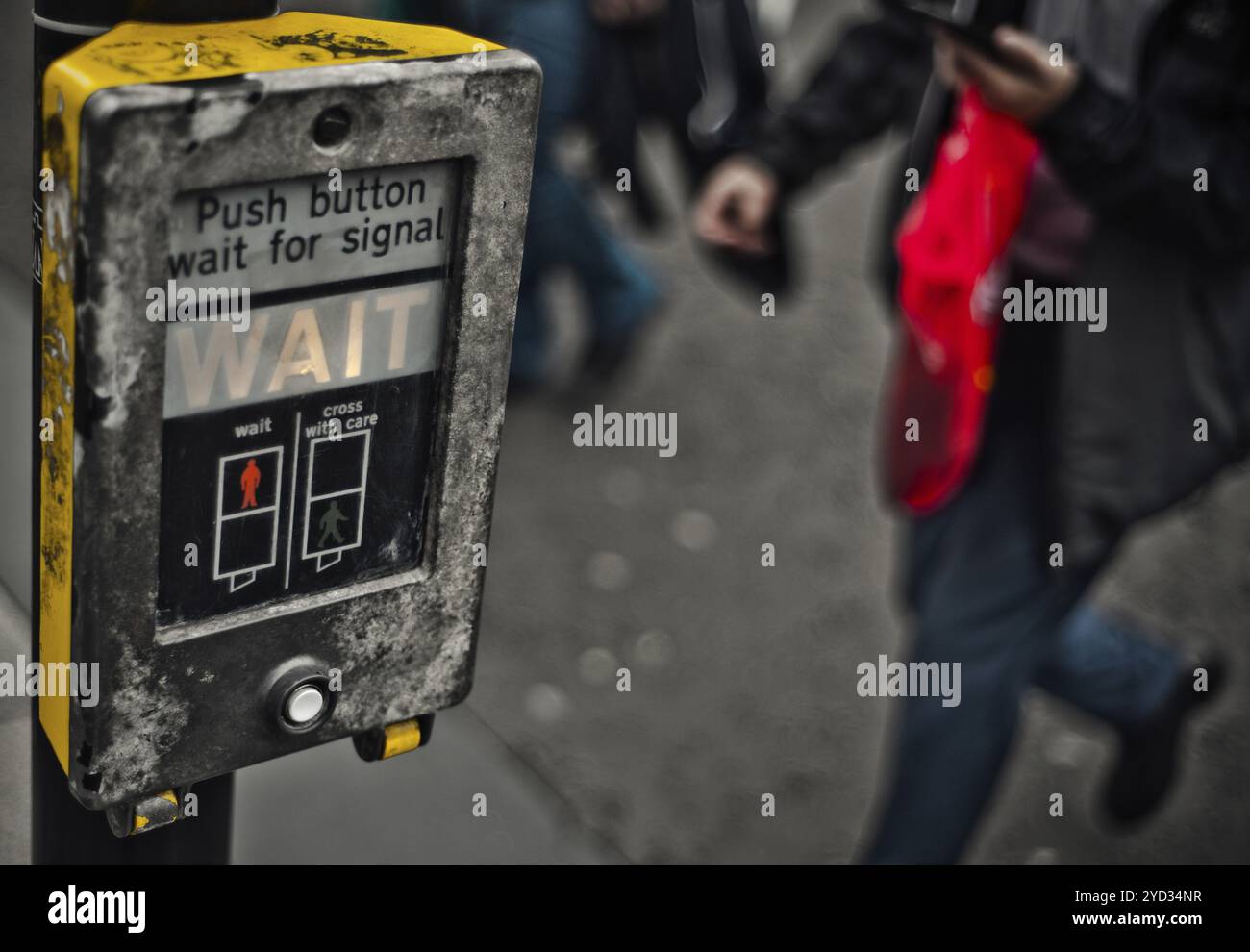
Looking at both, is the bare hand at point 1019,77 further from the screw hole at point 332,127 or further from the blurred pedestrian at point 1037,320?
the screw hole at point 332,127

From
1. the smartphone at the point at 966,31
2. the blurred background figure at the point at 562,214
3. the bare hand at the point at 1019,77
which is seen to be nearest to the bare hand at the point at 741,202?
the smartphone at the point at 966,31

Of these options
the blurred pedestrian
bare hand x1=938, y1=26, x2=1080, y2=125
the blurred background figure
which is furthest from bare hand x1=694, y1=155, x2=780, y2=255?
the blurred background figure

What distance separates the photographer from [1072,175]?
3.06 meters

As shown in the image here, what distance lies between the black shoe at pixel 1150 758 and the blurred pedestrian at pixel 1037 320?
16cm

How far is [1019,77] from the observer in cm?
302

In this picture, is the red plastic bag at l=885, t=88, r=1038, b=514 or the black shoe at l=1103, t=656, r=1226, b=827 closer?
the red plastic bag at l=885, t=88, r=1038, b=514

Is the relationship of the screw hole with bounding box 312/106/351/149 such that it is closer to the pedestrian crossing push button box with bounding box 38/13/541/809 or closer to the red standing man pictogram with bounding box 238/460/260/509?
the pedestrian crossing push button box with bounding box 38/13/541/809

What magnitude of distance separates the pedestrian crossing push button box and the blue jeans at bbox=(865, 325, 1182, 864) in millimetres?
2028

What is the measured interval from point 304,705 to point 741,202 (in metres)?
2.51

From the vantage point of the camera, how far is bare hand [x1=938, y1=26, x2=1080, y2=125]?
9.78ft

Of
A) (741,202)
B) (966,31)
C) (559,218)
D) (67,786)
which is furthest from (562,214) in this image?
(67,786)

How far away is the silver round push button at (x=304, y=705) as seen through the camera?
1.40m

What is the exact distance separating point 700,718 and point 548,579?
70cm

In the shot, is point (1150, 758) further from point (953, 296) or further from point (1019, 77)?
point (1019, 77)
